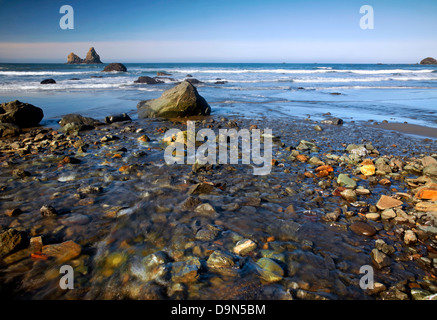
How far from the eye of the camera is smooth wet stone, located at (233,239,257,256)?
262 cm

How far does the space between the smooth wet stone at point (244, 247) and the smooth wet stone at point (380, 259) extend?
47.6 inches

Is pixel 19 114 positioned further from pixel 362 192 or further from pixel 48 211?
pixel 362 192

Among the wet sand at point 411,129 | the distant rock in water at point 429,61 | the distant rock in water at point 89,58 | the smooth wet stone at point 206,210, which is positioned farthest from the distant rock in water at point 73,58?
the distant rock in water at point 429,61

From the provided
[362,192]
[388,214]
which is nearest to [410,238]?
[388,214]

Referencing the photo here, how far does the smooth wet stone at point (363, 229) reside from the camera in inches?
117

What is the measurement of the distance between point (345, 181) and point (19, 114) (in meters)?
9.77

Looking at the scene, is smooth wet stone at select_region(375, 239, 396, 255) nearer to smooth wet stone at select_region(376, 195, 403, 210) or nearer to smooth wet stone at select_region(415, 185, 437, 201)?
smooth wet stone at select_region(376, 195, 403, 210)

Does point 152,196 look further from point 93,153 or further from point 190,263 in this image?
point 93,153

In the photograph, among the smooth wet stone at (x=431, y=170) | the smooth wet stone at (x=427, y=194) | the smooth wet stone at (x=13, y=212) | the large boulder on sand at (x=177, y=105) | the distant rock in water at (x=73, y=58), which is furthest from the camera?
the distant rock in water at (x=73, y=58)

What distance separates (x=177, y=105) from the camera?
10.0m

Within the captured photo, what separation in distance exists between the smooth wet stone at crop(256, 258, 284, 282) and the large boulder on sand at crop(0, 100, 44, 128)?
920 cm

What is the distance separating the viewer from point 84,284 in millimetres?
2232

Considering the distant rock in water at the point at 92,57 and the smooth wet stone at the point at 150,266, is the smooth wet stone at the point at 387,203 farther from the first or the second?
the distant rock in water at the point at 92,57
